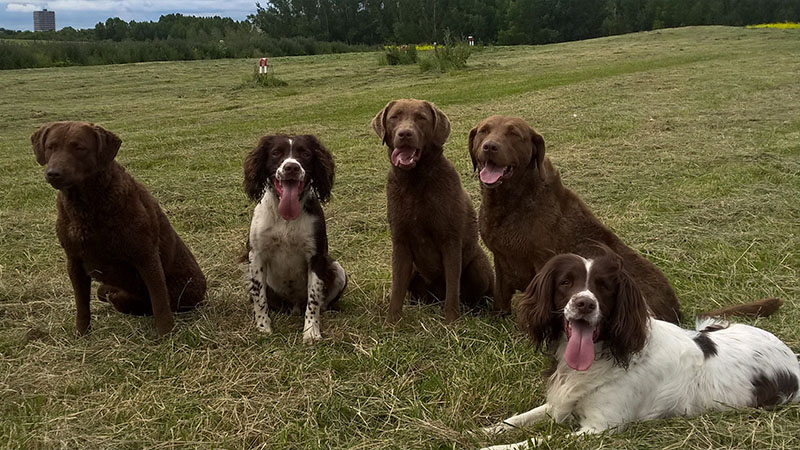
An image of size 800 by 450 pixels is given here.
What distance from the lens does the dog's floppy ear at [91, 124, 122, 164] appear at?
394 centimetres

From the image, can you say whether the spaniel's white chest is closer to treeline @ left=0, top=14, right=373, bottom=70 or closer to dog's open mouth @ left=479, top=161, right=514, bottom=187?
dog's open mouth @ left=479, top=161, right=514, bottom=187

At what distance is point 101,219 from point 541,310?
99.4 inches

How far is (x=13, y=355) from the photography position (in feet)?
13.5

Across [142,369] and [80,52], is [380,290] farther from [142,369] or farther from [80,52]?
[80,52]

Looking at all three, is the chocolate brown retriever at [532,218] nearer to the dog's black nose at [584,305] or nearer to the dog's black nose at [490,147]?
the dog's black nose at [490,147]

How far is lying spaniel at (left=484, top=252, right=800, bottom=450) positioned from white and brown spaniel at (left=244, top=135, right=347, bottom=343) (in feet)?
5.48

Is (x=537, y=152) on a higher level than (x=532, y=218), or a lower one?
higher

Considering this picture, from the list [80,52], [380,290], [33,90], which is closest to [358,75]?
[33,90]

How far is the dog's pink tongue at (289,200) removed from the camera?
14.0 feet

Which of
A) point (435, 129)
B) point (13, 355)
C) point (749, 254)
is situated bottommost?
point (13, 355)

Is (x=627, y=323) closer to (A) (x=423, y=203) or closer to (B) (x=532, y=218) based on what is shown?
(B) (x=532, y=218)

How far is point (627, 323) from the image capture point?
2889mm

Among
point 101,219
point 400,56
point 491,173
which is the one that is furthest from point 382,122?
point 400,56

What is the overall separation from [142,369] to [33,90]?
1868 centimetres
